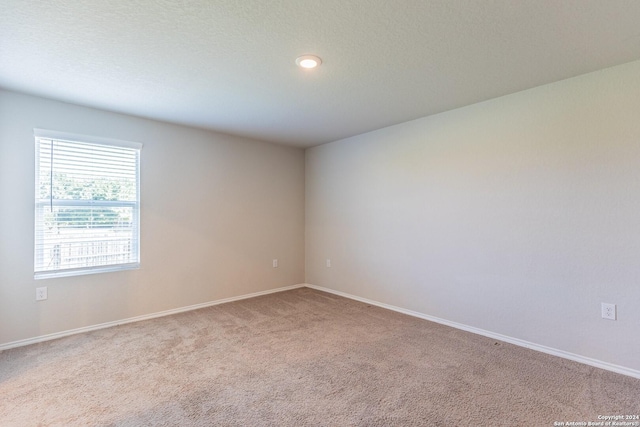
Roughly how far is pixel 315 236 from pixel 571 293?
3266 mm

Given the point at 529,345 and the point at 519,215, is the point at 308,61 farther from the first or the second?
the point at 529,345

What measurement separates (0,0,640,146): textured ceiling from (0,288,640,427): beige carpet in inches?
90.5

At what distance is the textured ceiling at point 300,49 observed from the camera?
1.69 metres

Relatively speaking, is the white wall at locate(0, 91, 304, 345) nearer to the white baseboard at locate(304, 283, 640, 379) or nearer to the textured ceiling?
the textured ceiling

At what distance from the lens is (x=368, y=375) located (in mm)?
2262

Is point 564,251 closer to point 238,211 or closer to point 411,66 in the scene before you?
point 411,66

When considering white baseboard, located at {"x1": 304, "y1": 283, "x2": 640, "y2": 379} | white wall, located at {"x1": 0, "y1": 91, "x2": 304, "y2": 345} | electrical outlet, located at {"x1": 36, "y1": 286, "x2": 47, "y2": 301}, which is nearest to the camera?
white baseboard, located at {"x1": 304, "y1": 283, "x2": 640, "y2": 379}

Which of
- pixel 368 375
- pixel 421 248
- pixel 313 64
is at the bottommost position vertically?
pixel 368 375

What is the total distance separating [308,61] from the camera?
222 cm

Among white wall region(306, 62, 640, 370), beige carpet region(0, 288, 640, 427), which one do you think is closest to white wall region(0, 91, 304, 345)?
→ beige carpet region(0, 288, 640, 427)

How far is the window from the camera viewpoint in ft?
9.62

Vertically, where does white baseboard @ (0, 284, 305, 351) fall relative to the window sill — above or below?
below

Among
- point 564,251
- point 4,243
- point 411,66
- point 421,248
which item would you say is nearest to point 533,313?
point 564,251

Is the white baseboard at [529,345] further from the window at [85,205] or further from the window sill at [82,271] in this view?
the window at [85,205]
